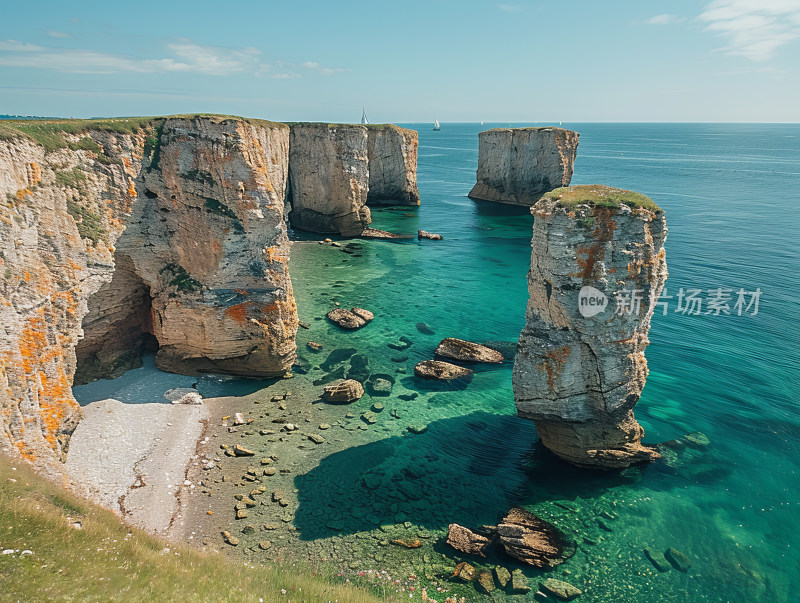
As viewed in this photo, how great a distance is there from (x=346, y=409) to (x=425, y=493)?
6551 mm

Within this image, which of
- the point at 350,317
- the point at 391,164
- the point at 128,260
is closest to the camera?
the point at 128,260

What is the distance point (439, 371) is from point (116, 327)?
1700 centimetres

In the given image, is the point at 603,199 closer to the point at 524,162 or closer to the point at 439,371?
the point at 439,371

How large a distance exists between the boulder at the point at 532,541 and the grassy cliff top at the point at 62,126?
20831 mm

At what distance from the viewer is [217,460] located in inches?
738

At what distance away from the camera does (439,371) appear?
84.9ft

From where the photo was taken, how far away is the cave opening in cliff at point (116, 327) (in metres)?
21.2

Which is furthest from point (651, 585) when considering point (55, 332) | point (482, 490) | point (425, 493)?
point (55, 332)

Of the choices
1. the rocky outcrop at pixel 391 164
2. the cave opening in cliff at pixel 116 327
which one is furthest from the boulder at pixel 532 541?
the rocky outcrop at pixel 391 164

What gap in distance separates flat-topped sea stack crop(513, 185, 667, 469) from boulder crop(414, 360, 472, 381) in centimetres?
665

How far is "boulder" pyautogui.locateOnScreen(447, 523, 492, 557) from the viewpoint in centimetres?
1511

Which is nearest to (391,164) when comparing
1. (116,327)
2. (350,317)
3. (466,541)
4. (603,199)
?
(350,317)

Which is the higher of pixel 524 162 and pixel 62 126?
pixel 524 162

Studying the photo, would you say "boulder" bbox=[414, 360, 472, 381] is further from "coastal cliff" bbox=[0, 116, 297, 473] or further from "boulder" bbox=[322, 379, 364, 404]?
"coastal cliff" bbox=[0, 116, 297, 473]
